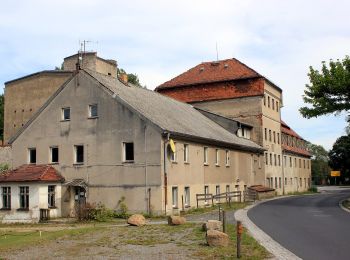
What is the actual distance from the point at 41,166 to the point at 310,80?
1932 cm

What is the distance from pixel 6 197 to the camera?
1321 inches

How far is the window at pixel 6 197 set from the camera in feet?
109

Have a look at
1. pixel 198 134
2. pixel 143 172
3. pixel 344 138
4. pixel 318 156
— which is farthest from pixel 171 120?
pixel 318 156

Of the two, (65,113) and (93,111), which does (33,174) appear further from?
(93,111)

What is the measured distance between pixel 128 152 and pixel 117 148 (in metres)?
0.75

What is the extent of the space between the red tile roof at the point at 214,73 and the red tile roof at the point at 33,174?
26691 mm

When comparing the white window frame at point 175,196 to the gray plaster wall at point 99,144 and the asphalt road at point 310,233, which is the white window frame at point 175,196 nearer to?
the gray plaster wall at point 99,144

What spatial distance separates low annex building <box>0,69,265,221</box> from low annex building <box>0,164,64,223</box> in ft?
1.54

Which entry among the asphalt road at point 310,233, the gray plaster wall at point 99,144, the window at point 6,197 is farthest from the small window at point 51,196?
the asphalt road at point 310,233

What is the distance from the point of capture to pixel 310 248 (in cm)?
1485

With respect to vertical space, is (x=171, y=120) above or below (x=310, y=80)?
below

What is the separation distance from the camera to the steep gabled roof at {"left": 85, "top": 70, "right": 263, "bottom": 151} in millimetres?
32719

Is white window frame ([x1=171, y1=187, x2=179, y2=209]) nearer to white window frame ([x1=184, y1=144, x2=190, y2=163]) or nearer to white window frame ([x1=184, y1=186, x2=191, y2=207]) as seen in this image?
white window frame ([x1=184, y1=186, x2=191, y2=207])

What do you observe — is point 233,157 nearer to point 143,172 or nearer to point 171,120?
point 171,120
